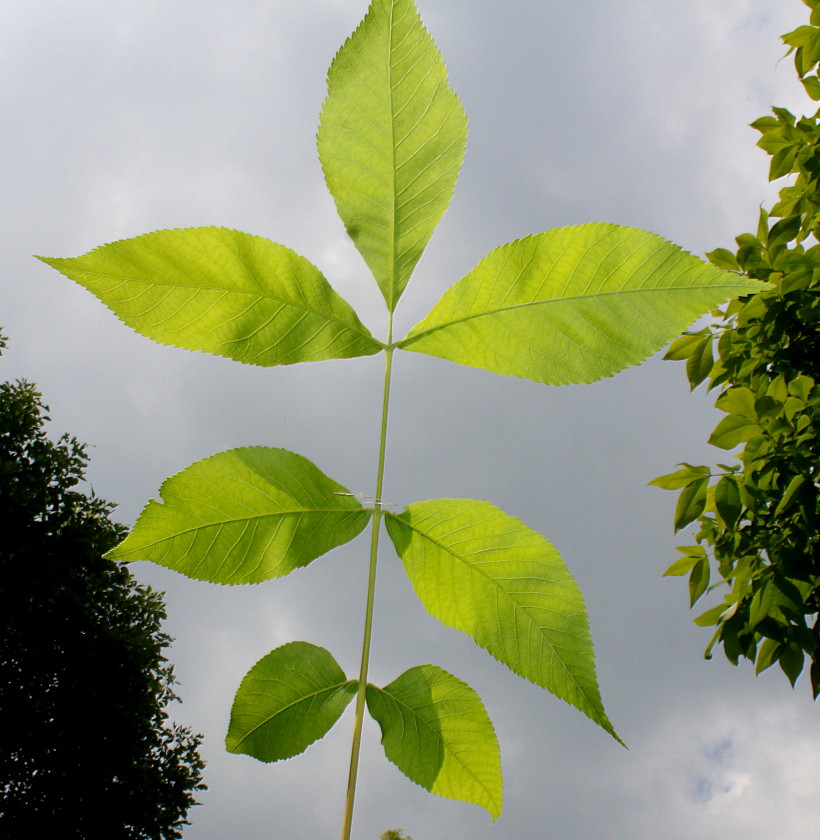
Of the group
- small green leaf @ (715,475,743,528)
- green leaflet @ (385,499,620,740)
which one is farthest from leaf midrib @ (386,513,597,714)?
small green leaf @ (715,475,743,528)

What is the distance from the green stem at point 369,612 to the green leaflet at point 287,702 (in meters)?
0.03

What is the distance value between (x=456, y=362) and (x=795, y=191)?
2.74 m

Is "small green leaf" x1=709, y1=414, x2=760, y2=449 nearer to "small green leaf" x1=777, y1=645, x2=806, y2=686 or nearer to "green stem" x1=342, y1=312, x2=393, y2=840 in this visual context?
"small green leaf" x1=777, y1=645, x2=806, y2=686

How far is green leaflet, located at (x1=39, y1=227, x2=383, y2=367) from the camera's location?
2.06ft

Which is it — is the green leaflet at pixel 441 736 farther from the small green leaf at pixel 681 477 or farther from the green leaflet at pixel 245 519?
the small green leaf at pixel 681 477

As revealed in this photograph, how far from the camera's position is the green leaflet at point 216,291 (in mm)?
626

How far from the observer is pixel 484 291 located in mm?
648

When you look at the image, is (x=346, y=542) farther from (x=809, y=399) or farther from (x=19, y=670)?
(x=19, y=670)

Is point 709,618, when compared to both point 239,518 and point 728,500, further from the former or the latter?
point 239,518

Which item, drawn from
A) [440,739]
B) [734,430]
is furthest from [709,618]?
[440,739]

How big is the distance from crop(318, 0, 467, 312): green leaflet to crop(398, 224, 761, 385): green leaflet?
0.10 metres

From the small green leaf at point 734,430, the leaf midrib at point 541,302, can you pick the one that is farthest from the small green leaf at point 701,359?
the leaf midrib at point 541,302

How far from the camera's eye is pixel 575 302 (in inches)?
25.1

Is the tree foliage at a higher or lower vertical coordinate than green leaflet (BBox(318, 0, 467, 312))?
lower
